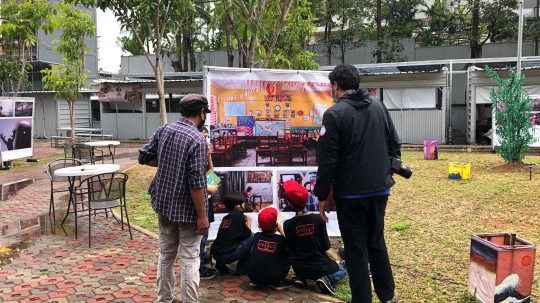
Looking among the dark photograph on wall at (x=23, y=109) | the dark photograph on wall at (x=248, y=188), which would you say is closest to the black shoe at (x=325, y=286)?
the dark photograph on wall at (x=248, y=188)

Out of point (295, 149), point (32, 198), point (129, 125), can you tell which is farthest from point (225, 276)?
point (129, 125)

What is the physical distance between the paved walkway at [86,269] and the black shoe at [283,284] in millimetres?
45

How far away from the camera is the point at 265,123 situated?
498 cm

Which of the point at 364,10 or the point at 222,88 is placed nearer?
the point at 222,88

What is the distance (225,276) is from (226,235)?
41 centimetres

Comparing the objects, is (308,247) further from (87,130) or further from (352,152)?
(87,130)

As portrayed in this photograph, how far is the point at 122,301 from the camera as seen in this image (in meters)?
3.85

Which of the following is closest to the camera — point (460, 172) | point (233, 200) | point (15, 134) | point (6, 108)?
point (233, 200)

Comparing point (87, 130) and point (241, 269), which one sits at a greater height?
point (87, 130)

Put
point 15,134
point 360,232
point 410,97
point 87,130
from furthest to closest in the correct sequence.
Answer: point 87,130 < point 410,97 < point 15,134 < point 360,232

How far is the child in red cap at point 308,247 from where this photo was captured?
13.1 ft

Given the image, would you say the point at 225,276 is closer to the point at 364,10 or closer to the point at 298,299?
the point at 298,299

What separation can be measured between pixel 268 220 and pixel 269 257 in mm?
327

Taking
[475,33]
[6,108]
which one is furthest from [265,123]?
[475,33]
